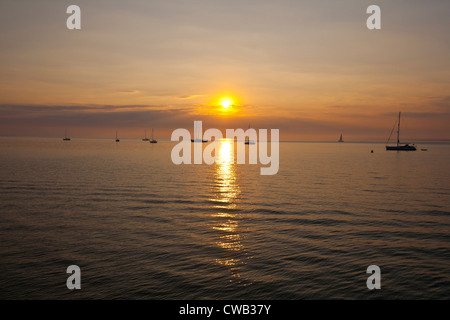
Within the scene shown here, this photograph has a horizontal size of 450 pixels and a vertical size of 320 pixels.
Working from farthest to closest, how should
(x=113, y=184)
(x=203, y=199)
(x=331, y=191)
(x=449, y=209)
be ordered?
(x=113, y=184)
(x=331, y=191)
(x=203, y=199)
(x=449, y=209)

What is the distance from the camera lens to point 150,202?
109ft

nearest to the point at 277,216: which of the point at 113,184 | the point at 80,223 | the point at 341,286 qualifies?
the point at 341,286

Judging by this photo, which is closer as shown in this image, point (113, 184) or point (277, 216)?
point (277, 216)

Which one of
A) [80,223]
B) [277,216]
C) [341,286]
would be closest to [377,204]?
[277,216]

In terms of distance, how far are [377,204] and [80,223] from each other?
1065 inches

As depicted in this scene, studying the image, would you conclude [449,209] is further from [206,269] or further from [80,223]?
[80,223]

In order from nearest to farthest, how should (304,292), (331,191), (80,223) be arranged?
1. (304,292)
2. (80,223)
3. (331,191)

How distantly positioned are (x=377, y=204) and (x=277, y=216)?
1209cm

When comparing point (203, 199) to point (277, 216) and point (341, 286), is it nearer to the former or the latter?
point (277, 216)

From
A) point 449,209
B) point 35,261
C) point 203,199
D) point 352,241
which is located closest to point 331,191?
point 449,209

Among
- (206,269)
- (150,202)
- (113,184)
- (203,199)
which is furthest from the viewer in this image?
(113,184)
